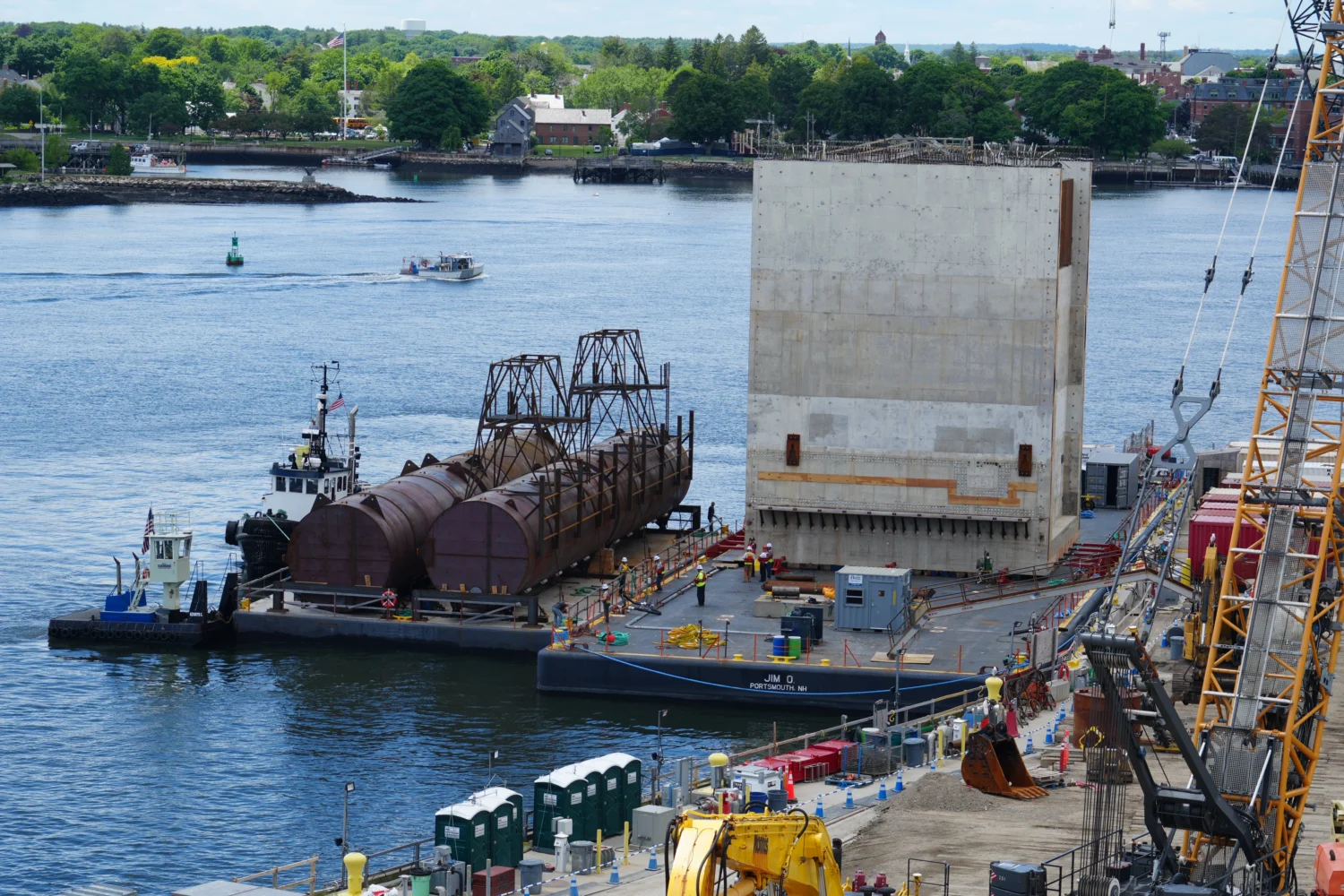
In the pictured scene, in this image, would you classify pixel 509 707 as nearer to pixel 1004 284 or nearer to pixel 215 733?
pixel 215 733

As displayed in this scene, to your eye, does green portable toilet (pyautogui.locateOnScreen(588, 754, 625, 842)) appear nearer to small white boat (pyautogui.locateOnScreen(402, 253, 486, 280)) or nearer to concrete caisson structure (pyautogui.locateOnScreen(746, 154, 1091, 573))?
concrete caisson structure (pyautogui.locateOnScreen(746, 154, 1091, 573))

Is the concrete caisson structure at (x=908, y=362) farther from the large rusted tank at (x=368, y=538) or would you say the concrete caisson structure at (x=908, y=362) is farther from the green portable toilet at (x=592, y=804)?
the green portable toilet at (x=592, y=804)

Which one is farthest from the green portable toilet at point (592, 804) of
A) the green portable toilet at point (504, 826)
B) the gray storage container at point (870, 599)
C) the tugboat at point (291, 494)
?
the tugboat at point (291, 494)

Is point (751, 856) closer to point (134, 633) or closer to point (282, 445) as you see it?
point (134, 633)

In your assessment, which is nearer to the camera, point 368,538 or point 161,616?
point 368,538

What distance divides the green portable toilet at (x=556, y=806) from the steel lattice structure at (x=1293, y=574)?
35.8ft

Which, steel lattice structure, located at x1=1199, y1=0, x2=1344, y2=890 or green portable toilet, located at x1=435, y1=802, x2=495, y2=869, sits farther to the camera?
green portable toilet, located at x1=435, y1=802, x2=495, y2=869

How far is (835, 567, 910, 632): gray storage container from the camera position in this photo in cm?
5256

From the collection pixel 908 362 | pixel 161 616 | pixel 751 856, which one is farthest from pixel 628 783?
pixel 161 616

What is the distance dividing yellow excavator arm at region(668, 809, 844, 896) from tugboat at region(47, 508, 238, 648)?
31.4m

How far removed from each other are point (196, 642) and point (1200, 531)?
27.1m

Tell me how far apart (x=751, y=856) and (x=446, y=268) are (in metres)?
139

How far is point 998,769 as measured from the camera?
3806 cm

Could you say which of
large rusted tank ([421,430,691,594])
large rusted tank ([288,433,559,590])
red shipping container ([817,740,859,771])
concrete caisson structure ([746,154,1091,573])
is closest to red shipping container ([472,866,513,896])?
red shipping container ([817,740,859,771])
